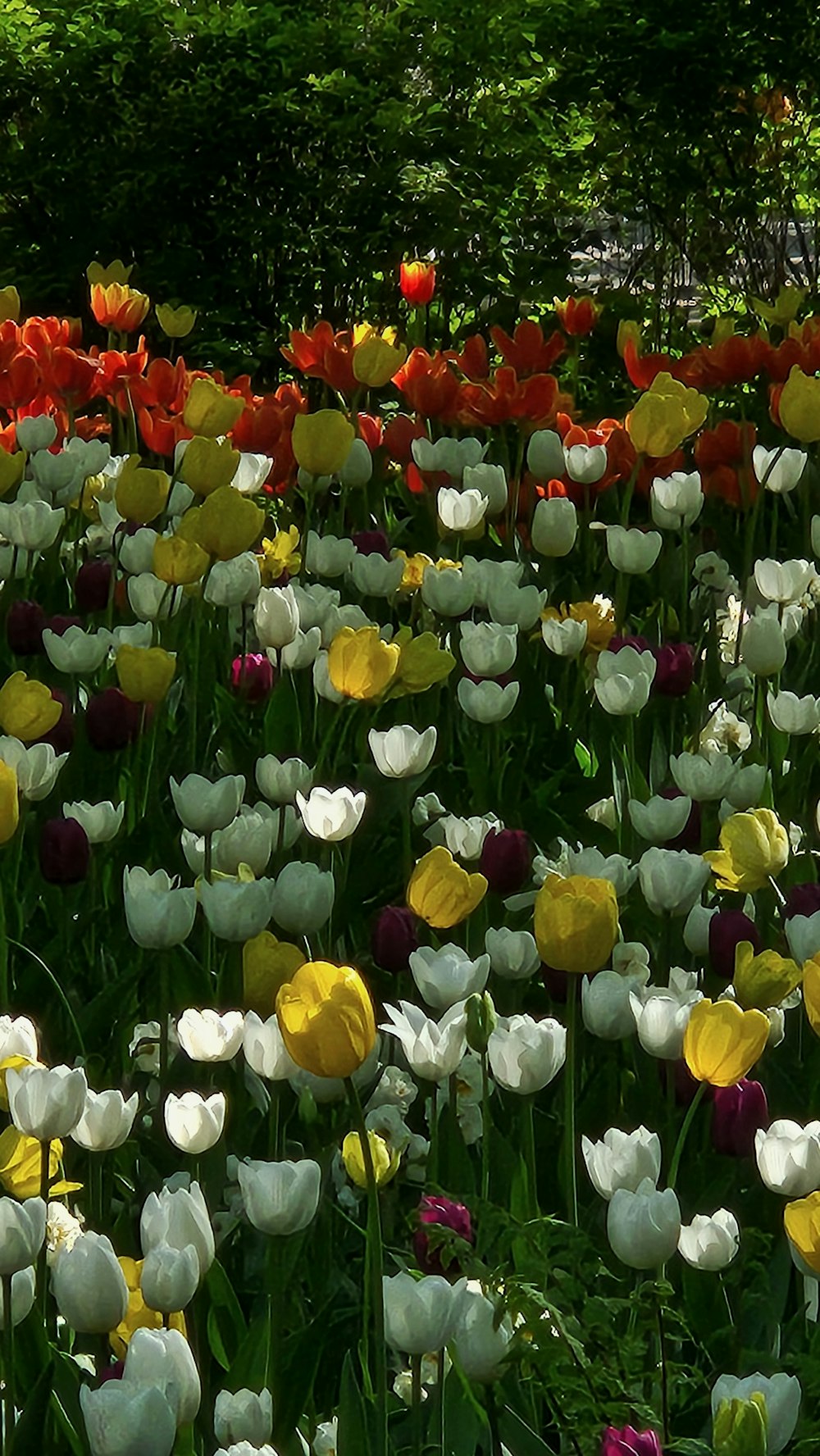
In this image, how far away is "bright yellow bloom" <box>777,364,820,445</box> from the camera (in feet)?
10.7

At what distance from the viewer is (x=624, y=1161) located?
1340mm

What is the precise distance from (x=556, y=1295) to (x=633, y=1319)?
0.13 meters

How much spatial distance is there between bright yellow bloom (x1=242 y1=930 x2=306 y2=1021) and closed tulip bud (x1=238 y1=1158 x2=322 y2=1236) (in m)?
0.31

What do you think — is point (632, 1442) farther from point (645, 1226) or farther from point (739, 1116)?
point (739, 1116)

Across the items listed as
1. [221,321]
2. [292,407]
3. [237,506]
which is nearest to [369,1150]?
[237,506]

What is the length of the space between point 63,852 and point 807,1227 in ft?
3.61

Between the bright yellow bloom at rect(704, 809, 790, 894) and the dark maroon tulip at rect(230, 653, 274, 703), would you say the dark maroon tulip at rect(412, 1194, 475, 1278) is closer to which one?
the bright yellow bloom at rect(704, 809, 790, 894)

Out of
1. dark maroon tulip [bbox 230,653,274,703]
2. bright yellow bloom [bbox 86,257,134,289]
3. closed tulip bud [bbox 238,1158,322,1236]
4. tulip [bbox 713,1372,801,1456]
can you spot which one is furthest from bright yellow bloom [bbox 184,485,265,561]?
bright yellow bloom [bbox 86,257,134,289]

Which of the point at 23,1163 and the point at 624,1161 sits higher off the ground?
the point at 624,1161

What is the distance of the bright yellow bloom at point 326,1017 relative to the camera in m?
1.31

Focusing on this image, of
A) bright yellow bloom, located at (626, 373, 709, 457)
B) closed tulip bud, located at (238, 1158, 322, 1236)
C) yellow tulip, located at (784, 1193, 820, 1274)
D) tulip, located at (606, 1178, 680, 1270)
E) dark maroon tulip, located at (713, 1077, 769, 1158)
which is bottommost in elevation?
bright yellow bloom, located at (626, 373, 709, 457)

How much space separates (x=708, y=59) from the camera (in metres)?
5.76

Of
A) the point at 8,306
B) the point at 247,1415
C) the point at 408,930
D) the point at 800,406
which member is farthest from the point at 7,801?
the point at 8,306

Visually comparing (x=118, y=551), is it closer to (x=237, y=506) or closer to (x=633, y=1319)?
(x=237, y=506)
